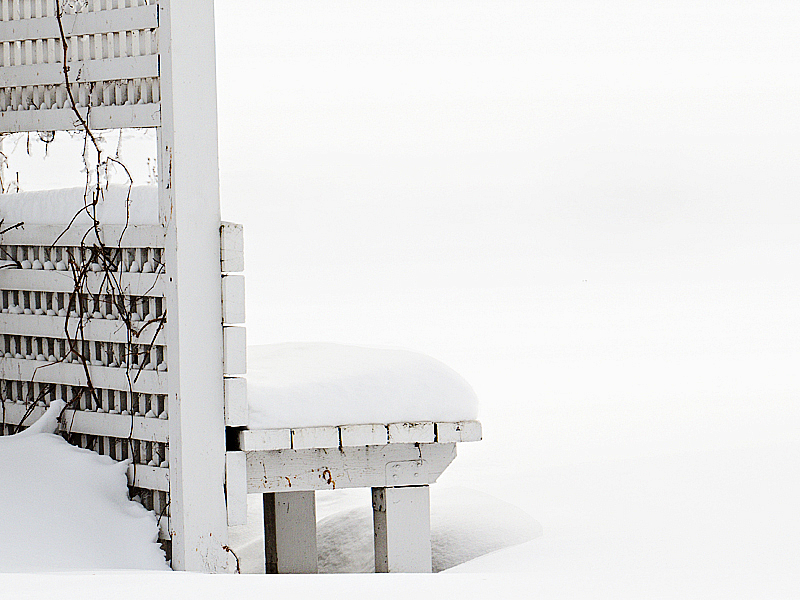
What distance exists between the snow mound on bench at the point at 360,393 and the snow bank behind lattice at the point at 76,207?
625 mm

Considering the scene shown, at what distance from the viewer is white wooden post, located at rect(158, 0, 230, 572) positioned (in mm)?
2803

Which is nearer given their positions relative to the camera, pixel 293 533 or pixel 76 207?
pixel 76 207

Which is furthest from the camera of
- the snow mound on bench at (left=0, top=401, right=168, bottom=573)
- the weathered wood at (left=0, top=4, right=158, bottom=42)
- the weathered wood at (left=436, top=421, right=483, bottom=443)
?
the weathered wood at (left=436, top=421, right=483, bottom=443)

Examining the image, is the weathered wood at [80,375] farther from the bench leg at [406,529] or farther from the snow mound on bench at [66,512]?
the bench leg at [406,529]

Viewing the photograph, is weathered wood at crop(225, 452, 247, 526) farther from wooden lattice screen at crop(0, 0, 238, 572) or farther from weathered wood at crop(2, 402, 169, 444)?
weathered wood at crop(2, 402, 169, 444)

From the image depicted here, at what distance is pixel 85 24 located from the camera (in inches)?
116

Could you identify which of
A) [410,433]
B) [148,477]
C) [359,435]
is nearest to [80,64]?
[148,477]

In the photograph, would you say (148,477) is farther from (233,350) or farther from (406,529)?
(406,529)

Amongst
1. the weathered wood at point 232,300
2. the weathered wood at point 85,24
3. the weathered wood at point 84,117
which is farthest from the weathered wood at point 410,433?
the weathered wood at point 85,24

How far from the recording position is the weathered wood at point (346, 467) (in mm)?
3031

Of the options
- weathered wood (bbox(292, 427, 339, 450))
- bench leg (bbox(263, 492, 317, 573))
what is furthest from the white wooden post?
bench leg (bbox(263, 492, 317, 573))

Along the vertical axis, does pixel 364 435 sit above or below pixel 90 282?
below

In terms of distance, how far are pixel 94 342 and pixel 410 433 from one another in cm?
103

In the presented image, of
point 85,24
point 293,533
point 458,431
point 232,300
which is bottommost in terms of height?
point 293,533
